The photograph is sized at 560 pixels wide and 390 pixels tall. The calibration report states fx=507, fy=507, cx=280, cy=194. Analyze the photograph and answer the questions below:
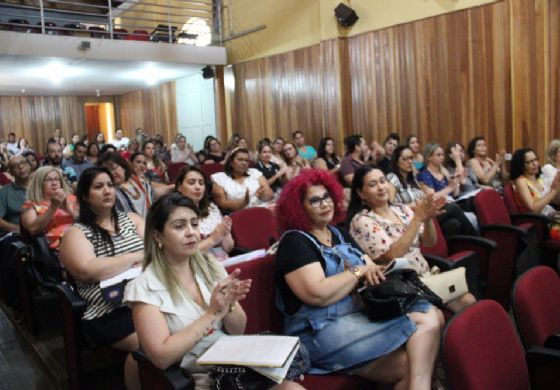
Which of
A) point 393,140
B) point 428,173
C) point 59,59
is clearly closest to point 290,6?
point 393,140

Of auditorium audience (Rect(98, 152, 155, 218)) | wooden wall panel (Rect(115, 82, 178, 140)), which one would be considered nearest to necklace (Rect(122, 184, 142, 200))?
auditorium audience (Rect(98, 152, 155, 218))

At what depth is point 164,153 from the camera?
33.4 ft

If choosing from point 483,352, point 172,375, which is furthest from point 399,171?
point 172,375

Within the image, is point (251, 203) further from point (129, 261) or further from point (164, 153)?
point (164, 153)

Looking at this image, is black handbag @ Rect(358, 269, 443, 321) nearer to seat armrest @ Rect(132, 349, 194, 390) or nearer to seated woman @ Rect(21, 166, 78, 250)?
seat armrest @ Rect(132, 349, 194, 390)

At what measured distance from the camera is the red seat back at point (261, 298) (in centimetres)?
212

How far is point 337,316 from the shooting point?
2.01 m

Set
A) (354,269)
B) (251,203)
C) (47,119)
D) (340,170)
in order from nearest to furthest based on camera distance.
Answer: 1. (354,269)
2. (251,203)
3. (340,170)
4. (47,119)

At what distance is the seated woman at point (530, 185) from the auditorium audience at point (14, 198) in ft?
13.4

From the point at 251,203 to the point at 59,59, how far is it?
198 inches

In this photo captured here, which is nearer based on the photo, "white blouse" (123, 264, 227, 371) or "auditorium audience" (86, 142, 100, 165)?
"white blouse" (123, 264, 227, 371)

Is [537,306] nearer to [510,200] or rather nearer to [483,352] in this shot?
[483,352]

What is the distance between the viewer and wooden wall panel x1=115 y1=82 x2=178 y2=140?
12664mm

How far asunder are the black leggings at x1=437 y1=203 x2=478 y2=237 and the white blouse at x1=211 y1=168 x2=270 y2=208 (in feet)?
5.08
